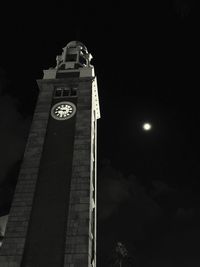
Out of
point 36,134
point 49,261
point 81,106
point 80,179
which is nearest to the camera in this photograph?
point 49,261

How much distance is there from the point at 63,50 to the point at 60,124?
55.7 ft

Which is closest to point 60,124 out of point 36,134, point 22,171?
point 36,134

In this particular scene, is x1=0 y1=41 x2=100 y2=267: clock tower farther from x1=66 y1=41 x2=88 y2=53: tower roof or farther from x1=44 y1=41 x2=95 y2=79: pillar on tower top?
x1=66 y1=41 x2=88 y2=53: tower roof

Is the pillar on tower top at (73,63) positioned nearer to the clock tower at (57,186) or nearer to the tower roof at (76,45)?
the tower roof at (76,45)

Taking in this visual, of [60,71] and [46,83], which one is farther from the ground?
[60,71]

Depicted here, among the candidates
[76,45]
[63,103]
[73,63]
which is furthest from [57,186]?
[76,45]

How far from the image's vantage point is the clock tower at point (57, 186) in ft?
82.6

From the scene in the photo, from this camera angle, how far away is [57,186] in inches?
1152

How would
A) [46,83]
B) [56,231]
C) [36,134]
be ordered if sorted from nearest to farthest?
1. [56,231]
2. [36,134]
3. [46,83]

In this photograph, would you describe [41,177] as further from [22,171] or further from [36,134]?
[36,134]

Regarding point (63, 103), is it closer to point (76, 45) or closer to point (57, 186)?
point (57, 186)

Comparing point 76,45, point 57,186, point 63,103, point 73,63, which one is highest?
point 76,45

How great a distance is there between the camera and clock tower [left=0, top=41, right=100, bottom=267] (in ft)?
82.6

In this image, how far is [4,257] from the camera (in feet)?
81.8
